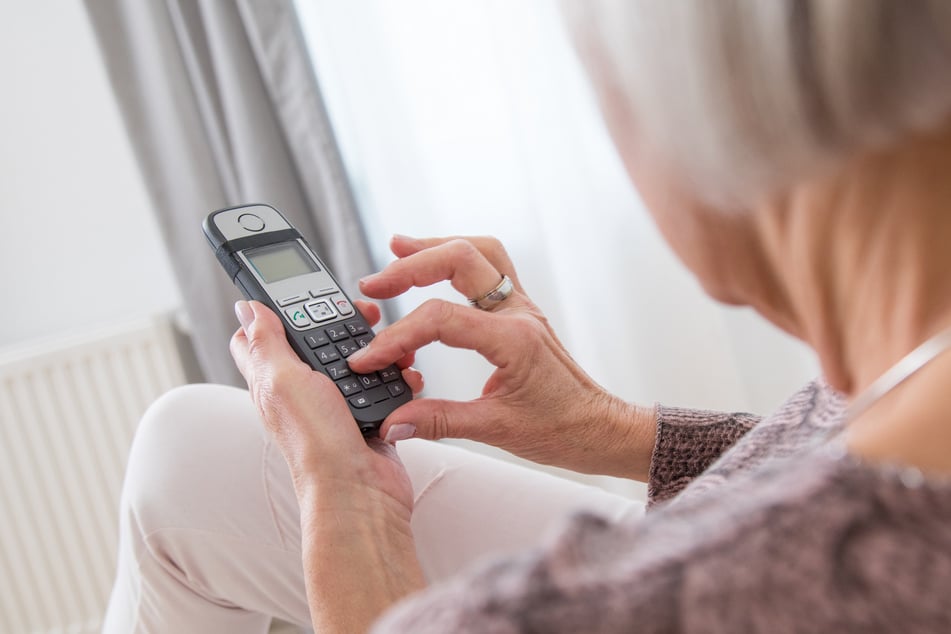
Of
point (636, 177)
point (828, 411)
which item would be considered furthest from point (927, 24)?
point (828, 411)

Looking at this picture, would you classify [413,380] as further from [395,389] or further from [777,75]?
[777,75]

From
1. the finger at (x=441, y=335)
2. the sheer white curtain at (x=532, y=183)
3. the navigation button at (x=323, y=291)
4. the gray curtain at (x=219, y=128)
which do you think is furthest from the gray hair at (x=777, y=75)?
the gray curtain at (x=219, y=128)

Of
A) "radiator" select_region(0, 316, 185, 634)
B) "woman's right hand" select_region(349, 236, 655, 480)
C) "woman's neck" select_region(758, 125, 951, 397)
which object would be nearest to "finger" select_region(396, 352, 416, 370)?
"woman's right hand" select_region(349, 236, 655, 480)

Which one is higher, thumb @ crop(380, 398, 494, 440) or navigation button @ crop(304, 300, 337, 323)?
navigation button @ crop(304, 300, 337, 323)

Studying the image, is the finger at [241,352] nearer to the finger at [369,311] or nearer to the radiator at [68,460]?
the finger at [369,311]

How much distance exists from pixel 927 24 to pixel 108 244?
165cm

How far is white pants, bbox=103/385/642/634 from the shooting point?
0.81m

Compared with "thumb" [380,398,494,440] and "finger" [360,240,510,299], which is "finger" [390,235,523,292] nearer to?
"finger" [360,240,510,299]

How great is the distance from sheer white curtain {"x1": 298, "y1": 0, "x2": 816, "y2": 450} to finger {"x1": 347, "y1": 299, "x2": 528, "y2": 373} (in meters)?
0.65

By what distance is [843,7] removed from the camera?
1.04ft

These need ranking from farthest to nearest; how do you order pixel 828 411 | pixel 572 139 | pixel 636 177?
1. pixel 572 139
2. pixel 828 411
3. pixel 636 177

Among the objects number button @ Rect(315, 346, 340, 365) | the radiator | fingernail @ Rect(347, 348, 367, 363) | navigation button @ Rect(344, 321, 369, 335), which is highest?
navigation button @ Rect(344, 321, 369, 335)

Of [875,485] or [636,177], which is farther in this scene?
[636,177]

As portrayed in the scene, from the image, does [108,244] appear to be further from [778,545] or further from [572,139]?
[778,545]
